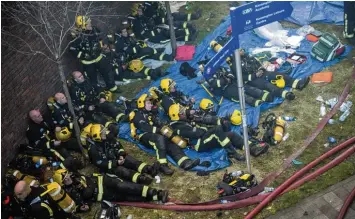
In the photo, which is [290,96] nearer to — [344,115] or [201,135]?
[344,115]

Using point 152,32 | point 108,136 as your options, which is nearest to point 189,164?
point 108,136

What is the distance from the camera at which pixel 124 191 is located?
7969mm

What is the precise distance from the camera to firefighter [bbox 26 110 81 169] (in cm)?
915

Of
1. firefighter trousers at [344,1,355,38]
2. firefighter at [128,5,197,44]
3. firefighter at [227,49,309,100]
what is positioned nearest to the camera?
firefighter at [227,49,309,100]

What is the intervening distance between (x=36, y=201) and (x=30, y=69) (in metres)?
3.93

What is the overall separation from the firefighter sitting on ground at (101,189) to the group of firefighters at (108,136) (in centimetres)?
2

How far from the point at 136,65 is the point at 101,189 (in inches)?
202

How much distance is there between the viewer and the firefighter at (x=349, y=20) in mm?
11312

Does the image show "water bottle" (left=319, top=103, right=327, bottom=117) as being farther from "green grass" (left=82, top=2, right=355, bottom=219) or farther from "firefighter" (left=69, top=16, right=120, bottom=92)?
"firefighter" (left=69, top=16, right=120, bottom=92)

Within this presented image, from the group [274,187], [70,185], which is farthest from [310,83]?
[70,185]

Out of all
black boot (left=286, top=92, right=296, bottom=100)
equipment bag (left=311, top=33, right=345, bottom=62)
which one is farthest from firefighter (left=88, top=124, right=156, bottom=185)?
equipment bag (left=311, top=33, right=345, bottom=62)

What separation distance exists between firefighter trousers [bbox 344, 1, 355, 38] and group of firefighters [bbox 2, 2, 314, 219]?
2850mm

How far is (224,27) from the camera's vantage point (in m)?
13.7

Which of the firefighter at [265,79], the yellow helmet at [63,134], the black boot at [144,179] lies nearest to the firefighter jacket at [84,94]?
the yellow helmet at [63,134]
